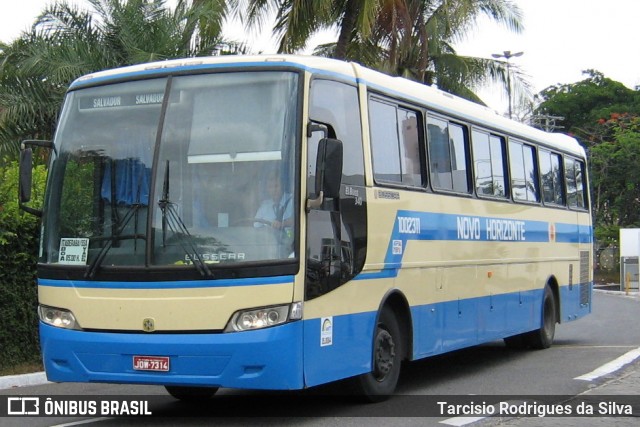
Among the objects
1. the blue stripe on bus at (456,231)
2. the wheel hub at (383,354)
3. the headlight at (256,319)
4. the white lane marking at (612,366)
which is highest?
the blue stripe on bus at (456,231)

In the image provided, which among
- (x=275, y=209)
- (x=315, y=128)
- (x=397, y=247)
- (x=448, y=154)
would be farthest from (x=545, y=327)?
(x=275, y=209)

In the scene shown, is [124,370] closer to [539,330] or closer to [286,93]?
[286,93]

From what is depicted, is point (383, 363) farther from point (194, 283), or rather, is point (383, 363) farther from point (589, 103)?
point (589, 103)

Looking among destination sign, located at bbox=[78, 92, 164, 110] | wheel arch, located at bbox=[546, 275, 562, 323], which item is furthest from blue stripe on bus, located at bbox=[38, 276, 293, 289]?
wheel arch, located at bbox=[546, 275, 562, 323]

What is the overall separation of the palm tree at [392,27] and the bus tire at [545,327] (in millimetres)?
6793

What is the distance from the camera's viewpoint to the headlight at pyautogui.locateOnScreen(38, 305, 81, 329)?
29.1ft

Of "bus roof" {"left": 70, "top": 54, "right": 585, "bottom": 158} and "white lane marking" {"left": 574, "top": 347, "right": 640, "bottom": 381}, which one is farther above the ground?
"bus roof" {"left": 70, "top": 54, "right": 585, "bottom": 158}

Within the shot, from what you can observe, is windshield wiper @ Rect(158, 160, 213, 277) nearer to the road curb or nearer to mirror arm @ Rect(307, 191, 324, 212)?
mirror arm @ Rect(307, 191, 324, 212)

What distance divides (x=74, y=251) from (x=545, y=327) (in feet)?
30.4

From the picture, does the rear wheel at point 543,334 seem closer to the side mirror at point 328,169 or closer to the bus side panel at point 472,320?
the bus side panel at point 472,320

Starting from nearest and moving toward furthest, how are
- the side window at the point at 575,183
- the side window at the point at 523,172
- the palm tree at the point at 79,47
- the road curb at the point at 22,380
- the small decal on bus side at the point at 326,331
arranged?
1. the small decal on bus side at the point at 326,331
2. the road curb at the point at 22,380
3. the side window at the point at 523,172
4. the side window at the point at 575,183
5. the palm tree at the point at 79,47

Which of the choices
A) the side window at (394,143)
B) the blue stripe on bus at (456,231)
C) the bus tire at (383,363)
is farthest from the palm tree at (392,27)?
the bus tire at (383,363)

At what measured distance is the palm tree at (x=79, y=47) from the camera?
720 inches

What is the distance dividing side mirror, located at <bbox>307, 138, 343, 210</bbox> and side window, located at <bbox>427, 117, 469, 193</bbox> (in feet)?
10.1
